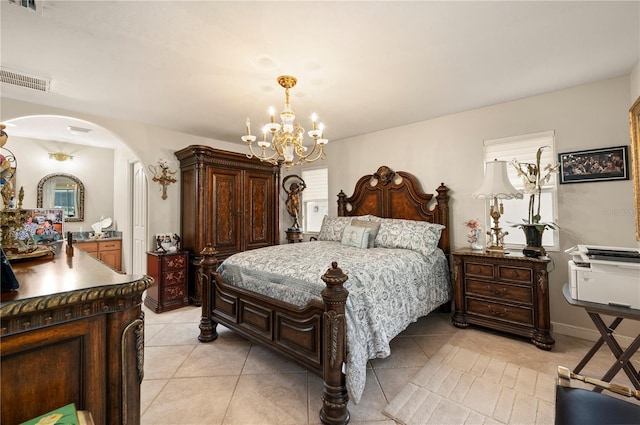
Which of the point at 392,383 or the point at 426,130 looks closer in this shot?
the point at 392,383

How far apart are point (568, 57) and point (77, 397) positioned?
3662 mm

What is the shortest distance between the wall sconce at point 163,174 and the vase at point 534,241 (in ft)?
15.0

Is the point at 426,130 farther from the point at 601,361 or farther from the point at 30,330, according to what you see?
the point at 30,330

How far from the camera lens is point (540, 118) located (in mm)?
2945

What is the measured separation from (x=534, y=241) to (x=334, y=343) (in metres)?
2.34

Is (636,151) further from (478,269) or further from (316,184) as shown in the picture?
(316,184)

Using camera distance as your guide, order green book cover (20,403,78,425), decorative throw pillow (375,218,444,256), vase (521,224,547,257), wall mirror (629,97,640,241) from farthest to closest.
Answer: decorative throw pillow (375,218,444,256) < vase (521,224,547,257) < wall mirror (629,97,640,241) < green book cover (20,403,78,425)

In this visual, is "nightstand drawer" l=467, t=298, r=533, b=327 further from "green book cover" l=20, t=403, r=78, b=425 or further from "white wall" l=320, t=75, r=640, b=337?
"green book cover" l=20, t=403, r=78, b=425

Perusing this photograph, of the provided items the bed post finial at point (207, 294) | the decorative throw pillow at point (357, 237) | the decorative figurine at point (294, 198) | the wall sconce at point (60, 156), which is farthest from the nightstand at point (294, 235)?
the wall sconce at point (60, 156)

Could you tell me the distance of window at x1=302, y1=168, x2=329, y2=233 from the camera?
5.02m

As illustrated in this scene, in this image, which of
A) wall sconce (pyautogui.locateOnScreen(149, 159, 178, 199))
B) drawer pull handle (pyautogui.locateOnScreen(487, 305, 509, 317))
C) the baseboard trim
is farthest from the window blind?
the baseboard trim

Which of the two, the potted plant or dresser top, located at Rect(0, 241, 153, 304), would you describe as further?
the potted plant

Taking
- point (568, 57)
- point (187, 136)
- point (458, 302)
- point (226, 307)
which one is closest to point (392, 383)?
point (458, 302)

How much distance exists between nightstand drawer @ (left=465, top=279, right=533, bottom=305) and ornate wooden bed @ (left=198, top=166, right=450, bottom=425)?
63 cm
